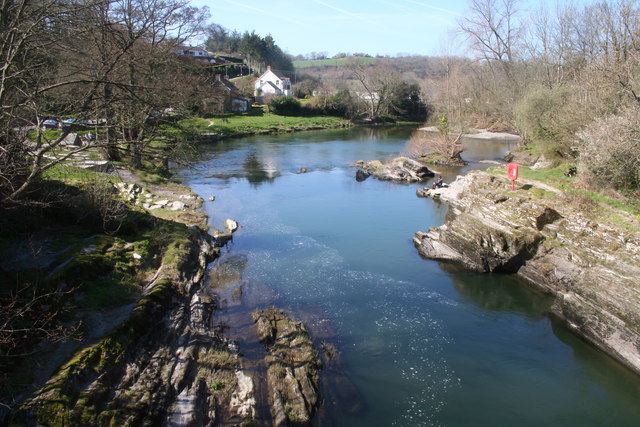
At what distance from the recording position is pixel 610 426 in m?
8.14

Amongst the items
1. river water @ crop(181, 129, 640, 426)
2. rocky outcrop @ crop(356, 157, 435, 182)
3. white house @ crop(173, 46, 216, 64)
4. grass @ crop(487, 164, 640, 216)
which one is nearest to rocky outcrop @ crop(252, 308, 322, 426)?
river water @ crop(181, 129, 640, 426)

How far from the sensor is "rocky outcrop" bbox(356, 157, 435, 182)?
28.7m

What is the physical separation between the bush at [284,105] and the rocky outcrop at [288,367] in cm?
5041

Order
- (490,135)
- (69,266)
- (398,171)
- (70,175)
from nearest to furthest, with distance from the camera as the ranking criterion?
(69,266) → (70,175) → (398,171) → (490,135)

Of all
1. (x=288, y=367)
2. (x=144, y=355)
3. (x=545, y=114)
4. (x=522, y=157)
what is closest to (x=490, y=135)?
Answer: (x=522, y=157)

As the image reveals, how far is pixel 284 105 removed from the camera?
5853 cm

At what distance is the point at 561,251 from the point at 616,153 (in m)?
3.93

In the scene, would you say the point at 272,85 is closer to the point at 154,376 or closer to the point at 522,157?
the point at 522,157

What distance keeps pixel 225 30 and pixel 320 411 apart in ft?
345

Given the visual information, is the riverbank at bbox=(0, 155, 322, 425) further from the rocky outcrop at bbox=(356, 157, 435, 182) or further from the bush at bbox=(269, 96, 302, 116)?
the bush at bbox=(269, 96, 302, 116)

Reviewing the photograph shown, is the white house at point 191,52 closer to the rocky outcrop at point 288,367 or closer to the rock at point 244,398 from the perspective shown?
the rocky outcrop at point 288,367

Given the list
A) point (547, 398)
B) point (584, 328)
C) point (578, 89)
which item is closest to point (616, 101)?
point (578, 89)

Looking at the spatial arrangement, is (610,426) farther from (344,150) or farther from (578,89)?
(344,150)

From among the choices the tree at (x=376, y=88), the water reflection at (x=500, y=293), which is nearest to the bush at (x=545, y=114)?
the water reflection at (x=500, y=293)
